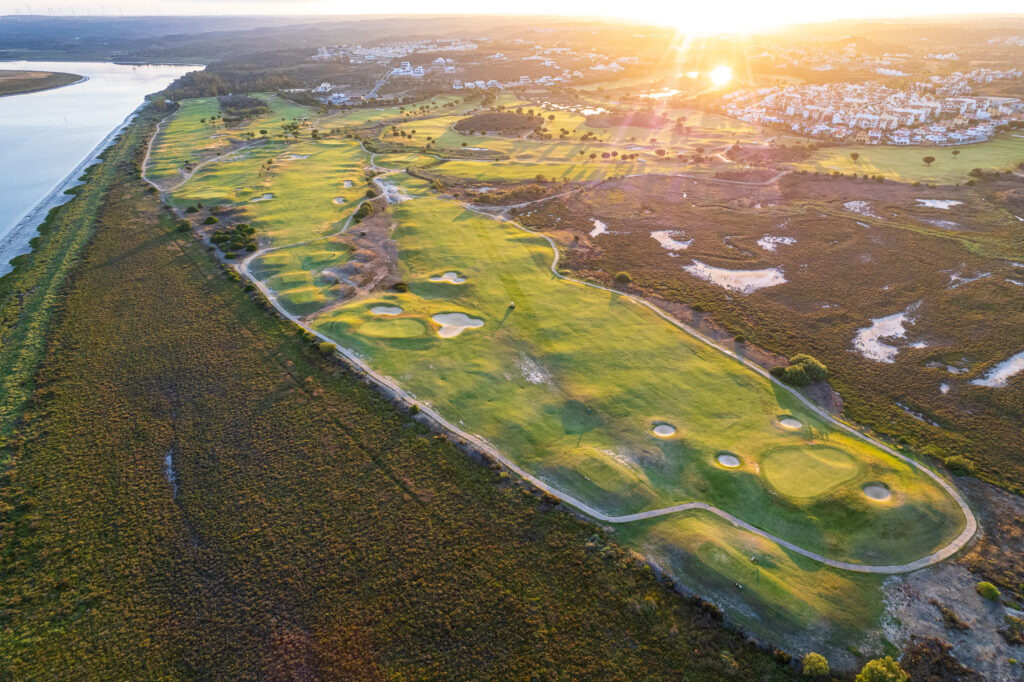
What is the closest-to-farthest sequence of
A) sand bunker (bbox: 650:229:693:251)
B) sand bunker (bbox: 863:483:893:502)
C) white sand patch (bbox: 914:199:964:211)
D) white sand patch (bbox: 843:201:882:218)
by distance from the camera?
sand bunker (bbox: 863:483:893:502)
sand bunker (bbox: 650:229:693:251)
white sand patch (bbox: 843:201:882:218)
white sand patch (bbox: 914:199:964:211)

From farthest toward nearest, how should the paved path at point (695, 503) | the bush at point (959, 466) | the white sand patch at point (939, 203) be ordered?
the white sand patch at point (939, 203)
the bush at point (959, 466)
the paved path at point (695, 503)

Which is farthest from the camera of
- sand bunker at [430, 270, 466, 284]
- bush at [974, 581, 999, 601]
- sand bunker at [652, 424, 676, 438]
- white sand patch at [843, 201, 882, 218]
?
white sand patch at [843, 201, 882, 218]

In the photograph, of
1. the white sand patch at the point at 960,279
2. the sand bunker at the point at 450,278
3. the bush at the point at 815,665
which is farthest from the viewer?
the white sand patch at the point at 960,279

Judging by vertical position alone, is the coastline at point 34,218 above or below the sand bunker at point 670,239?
above

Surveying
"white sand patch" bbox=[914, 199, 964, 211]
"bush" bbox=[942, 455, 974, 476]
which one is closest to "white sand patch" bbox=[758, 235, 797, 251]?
"white sand patch" bbox=[914, 199, 964, 211]

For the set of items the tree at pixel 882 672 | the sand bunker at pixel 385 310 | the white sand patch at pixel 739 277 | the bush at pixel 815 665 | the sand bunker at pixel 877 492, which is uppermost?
the sand bunker at pixel 385 310

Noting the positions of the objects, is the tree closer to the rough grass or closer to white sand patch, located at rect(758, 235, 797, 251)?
the rough grass

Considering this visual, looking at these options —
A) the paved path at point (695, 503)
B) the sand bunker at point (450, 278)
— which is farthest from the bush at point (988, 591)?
the sand bunker at point (450, 278)

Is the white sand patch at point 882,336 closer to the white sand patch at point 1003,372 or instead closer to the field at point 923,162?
the white sand patch at point 1003,372
